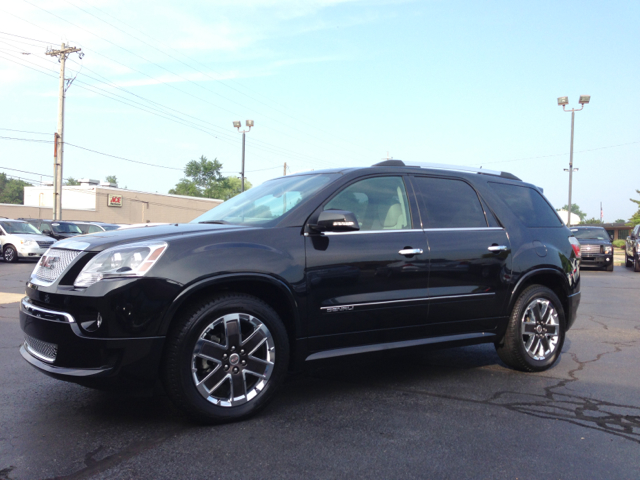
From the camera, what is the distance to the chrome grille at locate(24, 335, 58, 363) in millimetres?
3438

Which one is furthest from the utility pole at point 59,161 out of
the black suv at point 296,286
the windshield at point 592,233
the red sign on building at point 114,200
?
the red sign on building at point 114,200

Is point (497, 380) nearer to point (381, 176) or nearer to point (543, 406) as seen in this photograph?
point (543, 406)

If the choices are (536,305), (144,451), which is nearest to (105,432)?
(144,451)

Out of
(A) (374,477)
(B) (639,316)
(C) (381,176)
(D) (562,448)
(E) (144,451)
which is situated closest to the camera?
(A) (374,477)

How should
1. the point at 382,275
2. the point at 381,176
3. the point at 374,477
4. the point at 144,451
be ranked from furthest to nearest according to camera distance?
the point at 381,176, the point at 382,275, the point at 144,451, the point at 374,477

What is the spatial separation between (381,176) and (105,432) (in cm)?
277

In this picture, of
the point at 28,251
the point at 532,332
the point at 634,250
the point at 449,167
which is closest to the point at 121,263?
the point at 449,167

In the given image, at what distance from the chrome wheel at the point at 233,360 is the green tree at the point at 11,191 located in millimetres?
147213

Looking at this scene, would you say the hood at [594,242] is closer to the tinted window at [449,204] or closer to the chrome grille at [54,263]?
the tinted window at [449,204]

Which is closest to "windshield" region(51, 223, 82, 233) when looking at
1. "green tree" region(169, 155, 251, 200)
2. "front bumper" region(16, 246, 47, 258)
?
"front bumper" region(16, 246, 47, 258)

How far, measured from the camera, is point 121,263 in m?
3.42

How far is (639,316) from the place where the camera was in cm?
905

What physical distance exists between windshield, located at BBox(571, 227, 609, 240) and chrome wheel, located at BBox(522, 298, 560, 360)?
1661 cm

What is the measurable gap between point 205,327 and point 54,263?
1103mm
